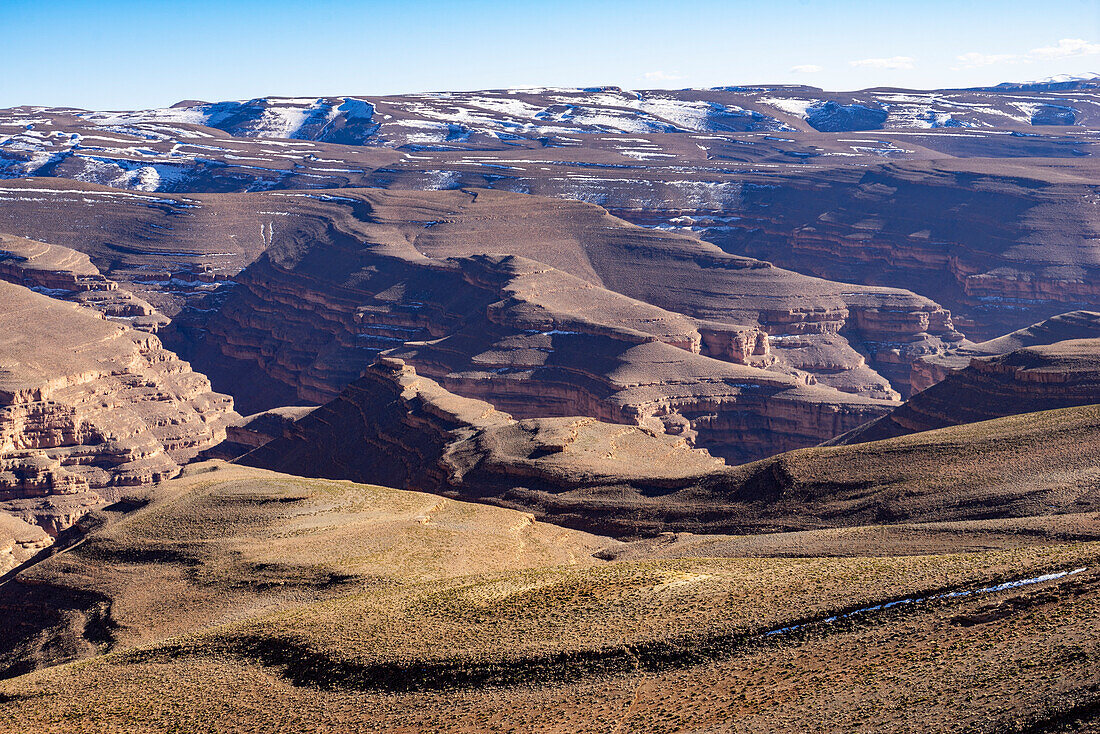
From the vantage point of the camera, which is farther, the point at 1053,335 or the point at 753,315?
the point at 753,315

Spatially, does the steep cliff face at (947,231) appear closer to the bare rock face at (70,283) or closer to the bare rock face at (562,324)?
the bare rock face at (562,324)

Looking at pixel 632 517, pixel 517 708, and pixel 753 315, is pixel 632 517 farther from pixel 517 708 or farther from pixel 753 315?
pixel 753 315

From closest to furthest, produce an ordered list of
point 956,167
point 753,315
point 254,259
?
1. point 753,315
2. point 254,259
3. point 956,167

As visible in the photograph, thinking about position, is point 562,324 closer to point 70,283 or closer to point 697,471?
point 697,471

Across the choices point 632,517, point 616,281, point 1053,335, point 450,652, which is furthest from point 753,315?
point 450,652

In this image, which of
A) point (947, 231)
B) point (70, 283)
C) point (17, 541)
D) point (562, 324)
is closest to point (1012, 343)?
point (562, 324)

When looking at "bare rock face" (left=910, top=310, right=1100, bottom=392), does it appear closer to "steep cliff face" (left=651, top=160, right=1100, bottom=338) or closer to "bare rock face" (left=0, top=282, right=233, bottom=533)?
"steep cliff face" (left=651, top=160, right=1100, bottom=338)

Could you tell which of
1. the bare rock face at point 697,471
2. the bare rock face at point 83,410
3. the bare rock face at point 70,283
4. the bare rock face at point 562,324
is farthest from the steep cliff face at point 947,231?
the bare rock face at point 83,410
